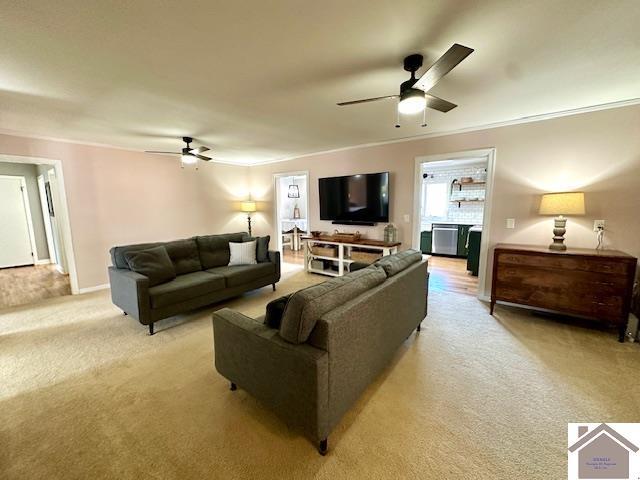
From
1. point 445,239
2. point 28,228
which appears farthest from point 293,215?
point 28,228

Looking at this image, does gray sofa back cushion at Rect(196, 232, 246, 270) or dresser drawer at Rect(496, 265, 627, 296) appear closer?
dresser drawer at Rect(496, 265, 627, 296)

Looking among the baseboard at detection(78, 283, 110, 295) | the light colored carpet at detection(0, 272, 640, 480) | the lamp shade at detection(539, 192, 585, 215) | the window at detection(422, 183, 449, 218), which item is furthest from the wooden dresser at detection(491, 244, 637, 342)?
the baseboard at detection(78, 283, 110, 295)

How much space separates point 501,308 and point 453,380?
1.93 m

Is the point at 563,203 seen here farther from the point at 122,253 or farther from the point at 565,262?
the point at 122,253

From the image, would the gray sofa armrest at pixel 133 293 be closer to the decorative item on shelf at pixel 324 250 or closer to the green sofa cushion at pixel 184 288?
the green sofa cushion at pixel 184 288

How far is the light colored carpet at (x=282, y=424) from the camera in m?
1.37

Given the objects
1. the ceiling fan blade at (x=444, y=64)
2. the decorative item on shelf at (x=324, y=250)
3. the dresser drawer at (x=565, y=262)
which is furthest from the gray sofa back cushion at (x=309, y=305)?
the decorative item on shelf at (x=324, y=250)

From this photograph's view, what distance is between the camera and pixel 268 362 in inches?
59.5

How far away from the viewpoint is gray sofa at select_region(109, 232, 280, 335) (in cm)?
273

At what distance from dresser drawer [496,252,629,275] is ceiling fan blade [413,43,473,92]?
2332 mm

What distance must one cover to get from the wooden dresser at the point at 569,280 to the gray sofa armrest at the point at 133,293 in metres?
4.03

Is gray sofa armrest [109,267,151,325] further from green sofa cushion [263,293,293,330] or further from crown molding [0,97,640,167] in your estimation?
crown molding [0,97,640,167]

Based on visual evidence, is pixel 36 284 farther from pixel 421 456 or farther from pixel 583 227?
pixel 583 227

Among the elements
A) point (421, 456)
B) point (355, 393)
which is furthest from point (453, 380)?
point (355, 393)
